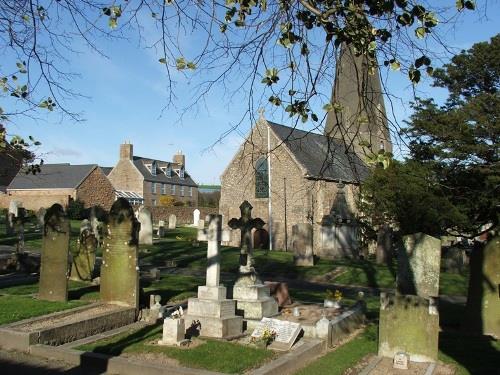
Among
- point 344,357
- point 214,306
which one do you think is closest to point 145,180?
point 214,306

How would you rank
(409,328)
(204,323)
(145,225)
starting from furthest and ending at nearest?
(145,225) < (204,323) < (409,328)

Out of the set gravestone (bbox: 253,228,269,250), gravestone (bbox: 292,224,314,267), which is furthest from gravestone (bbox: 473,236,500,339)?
gravestone (bbox: 253,228,269,250)

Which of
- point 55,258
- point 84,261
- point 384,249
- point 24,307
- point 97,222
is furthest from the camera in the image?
point 384,249

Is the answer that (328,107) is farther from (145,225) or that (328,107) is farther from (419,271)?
(145,225)

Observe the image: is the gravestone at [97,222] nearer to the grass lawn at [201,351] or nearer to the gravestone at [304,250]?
the gravestone at [304,250]

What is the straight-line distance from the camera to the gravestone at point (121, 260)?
37.6 ft

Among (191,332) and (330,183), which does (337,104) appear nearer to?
(191,332)

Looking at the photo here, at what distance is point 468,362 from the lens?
884 centimetres

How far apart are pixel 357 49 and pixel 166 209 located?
53.8m

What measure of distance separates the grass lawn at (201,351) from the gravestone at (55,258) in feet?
8.35

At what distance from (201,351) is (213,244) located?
272 centimetres

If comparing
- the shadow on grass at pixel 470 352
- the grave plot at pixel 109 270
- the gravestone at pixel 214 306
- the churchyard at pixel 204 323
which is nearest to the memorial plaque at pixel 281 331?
the churchyard at pixel 204 323

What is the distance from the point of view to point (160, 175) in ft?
230

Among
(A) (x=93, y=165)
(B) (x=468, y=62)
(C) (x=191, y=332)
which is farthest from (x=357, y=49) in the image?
(A) (x=93, y=165)
